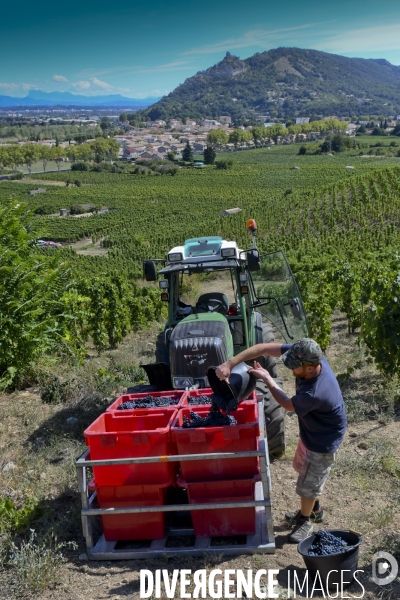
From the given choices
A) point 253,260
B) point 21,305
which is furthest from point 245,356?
point 21,305

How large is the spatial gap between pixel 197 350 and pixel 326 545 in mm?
2167

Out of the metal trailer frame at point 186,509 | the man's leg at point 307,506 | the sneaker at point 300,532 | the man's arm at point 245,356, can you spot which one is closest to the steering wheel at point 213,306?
the man's arm at point 245,356

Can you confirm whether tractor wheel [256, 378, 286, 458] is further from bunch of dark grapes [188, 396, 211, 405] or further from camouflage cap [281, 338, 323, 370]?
Answer: camouflage cap [281, 338, 323, 370]

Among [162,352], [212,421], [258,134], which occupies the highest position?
[258,134]

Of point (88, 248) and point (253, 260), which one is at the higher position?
point (253, 260)

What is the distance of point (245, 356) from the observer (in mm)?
4484

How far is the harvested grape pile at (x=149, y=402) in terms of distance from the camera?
16.5 ft

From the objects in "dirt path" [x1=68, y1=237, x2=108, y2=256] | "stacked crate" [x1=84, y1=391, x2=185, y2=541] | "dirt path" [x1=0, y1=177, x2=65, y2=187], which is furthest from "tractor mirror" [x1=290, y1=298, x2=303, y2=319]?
"dirt path" [x1=0, y1=177, x2=65, y2=187]

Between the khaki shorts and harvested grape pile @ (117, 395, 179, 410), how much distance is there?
4.27 feet

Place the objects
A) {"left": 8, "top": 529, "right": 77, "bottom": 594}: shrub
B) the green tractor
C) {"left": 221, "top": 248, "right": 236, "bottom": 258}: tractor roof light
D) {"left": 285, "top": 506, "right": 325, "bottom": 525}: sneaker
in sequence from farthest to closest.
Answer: {"left": 221, "top": 248, "right": 236, "bottom": 258}: tractor roof light < the green tractor < {"left": 285, "top": 506, "right": 325, "bottom": 525}: sneaker < {"left": 8, "top": 529, "right": 77, "bottom": 594}: shrub

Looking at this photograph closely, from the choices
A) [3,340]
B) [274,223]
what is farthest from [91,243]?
[3,340]

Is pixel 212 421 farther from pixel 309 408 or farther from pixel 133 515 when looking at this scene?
pixel 133 515

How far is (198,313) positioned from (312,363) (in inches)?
99.9

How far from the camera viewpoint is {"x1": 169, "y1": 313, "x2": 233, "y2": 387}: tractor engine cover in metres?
5.45
